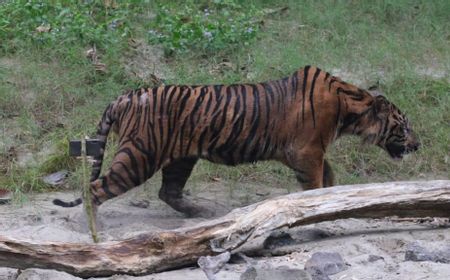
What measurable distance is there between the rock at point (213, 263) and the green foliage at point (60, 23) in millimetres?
4448

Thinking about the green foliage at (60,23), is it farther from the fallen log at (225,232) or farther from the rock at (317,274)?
the rock at (317,274)

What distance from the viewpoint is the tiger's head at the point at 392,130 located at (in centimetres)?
718

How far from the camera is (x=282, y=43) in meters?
9.71

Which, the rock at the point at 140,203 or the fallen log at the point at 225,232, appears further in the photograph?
the rock at the point at 140,203

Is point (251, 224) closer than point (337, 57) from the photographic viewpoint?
Yes

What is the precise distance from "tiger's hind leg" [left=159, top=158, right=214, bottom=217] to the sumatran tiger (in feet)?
0.03

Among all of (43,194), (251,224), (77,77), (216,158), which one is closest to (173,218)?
(216,158)

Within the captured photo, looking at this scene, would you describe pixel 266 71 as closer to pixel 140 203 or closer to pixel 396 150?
pixel 396 150

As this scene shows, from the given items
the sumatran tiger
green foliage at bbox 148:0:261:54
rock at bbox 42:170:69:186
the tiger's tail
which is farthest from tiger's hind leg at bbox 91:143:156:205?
green foliage at bbox 148:0:261:54

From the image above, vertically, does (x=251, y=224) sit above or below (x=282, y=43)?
below

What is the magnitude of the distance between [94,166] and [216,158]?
2.97 feet

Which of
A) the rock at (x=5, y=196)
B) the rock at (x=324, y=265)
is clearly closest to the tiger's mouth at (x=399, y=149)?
the rock at (x=324, y=265)

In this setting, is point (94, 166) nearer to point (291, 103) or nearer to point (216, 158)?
point (216, 158)

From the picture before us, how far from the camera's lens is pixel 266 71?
9.06 meters
